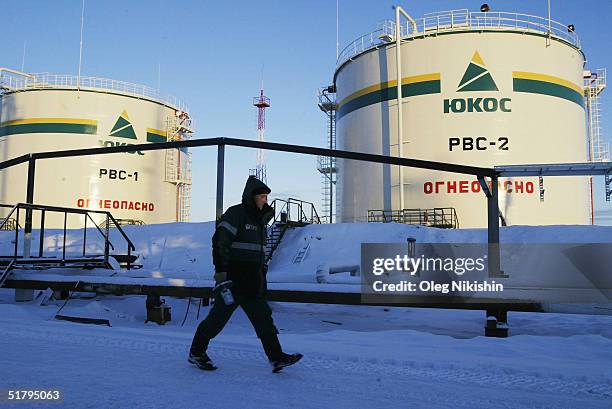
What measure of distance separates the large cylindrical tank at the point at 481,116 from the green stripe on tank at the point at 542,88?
0.04m

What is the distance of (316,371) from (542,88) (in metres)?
18.1

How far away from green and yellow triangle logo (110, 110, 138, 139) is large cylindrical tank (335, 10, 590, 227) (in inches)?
578

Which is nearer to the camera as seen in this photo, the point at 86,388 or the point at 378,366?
the point at 86,388

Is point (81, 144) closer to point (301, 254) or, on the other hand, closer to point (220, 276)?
point (301, 254)

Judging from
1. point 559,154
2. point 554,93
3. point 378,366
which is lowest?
point 378,366

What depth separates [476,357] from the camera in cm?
421

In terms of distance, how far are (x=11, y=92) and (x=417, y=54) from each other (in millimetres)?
23140

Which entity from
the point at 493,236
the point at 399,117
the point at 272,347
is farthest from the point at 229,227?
the point at 399,117

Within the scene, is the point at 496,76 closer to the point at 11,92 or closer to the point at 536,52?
the point at 536,52

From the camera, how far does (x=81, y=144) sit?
26.0 metres

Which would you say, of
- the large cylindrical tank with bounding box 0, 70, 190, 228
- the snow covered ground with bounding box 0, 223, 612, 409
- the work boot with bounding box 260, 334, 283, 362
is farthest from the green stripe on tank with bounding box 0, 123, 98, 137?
the work boot with bounding box 260, 334, 283, 362

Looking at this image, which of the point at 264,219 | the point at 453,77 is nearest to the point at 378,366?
the point at 264,219

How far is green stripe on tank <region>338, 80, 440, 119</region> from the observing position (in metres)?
18.5

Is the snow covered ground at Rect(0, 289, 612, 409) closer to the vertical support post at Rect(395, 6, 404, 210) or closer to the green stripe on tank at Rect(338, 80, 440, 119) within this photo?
the vertical support post at Rect(395, 6, 404, 210)
